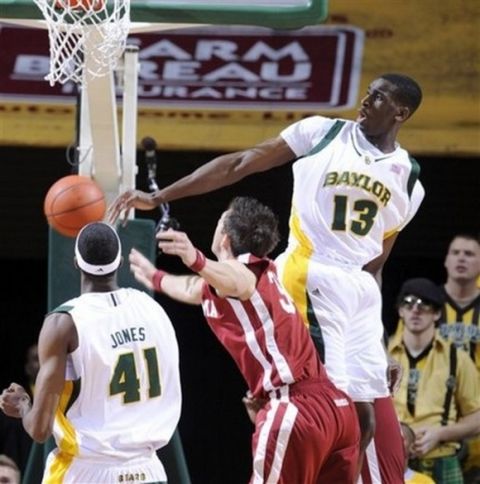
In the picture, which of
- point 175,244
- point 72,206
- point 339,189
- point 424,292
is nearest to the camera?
point 175,244

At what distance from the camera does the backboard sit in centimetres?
895

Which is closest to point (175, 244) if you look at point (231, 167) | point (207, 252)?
point (231, 167)

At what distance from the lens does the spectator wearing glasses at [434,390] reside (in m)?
10.9

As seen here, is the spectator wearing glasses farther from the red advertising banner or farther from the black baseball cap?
the red advertising banner

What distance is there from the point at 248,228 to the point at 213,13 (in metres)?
1.29

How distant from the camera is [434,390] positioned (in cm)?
1095

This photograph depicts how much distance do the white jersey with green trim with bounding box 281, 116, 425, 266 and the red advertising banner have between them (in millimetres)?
3236

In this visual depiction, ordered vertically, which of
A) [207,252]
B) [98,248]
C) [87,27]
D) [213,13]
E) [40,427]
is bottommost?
[207,252]

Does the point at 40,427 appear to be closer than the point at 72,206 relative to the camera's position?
Yes

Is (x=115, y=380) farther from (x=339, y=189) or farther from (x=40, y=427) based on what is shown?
(x=339, y=189)

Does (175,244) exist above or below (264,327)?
above

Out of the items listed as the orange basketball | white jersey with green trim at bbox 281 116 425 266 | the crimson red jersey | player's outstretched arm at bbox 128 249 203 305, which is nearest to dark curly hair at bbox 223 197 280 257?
the crimson red jersey

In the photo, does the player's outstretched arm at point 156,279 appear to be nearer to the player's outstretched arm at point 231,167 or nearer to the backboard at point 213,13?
the player's outstretched arm at point 231,167

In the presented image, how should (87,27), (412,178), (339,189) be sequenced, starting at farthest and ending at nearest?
(87,27), (412,178), (339,189)
